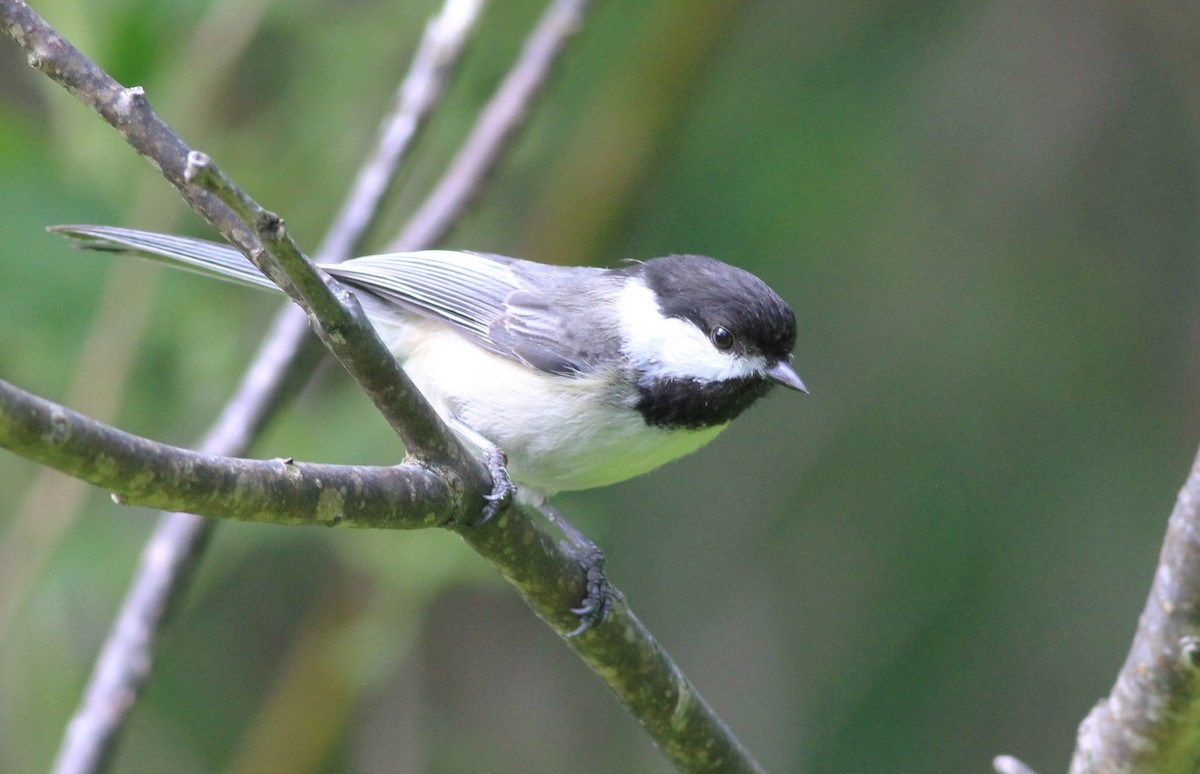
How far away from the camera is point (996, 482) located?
4.76 metres

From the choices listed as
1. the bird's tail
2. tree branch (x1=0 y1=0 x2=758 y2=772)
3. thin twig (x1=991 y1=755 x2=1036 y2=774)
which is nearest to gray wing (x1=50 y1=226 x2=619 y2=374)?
the bird's tail

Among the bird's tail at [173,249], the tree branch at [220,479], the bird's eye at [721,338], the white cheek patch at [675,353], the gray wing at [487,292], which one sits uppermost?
the bird's eye at [721,338]

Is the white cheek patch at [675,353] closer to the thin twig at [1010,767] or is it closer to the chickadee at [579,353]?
the chickadee at [579,353]

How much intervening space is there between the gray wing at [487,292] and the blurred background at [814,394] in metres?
1.10

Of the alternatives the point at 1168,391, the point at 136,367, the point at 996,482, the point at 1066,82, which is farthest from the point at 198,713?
the point at 1066,82

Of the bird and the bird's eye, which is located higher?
the bird's eye

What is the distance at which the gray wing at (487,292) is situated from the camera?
285cm

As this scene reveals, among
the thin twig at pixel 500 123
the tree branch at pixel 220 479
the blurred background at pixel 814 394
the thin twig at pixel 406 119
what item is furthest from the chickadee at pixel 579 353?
the blurred background at pixel 814 394

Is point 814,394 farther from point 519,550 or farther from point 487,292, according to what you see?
point 519,550

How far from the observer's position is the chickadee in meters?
2.84

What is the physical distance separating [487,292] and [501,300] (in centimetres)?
6

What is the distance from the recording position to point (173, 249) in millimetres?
2744

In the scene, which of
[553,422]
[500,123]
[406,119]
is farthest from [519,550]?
[500,123]

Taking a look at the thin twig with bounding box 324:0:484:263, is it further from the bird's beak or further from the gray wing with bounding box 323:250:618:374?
the bird's beak
